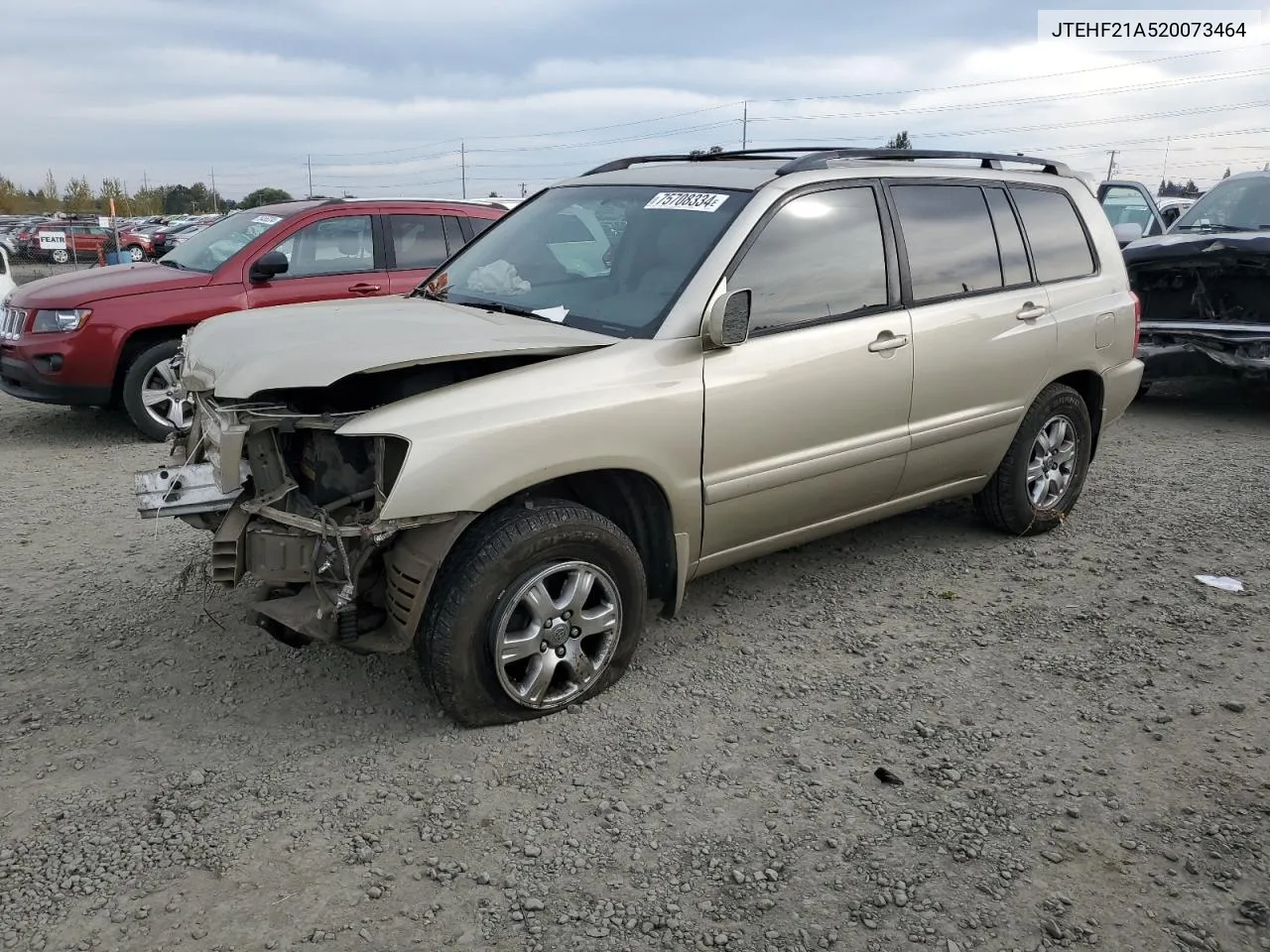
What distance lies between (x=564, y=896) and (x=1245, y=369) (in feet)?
23.9

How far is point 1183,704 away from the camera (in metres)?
3.62

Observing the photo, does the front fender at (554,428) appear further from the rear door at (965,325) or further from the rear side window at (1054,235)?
the rear side window at (1054,235)

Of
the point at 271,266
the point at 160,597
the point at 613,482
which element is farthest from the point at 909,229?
the point at 271,266

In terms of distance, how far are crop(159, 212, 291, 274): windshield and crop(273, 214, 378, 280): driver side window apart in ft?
0.84

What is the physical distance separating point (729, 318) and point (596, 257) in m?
A: 0.82

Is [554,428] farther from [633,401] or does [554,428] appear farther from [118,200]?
[118,200]

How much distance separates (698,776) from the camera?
316 cm

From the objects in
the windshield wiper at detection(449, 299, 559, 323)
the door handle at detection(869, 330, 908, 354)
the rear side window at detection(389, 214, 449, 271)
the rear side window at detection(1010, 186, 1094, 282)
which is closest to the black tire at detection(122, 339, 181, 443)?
the rear side window at detection(389, 214, 449, 271)

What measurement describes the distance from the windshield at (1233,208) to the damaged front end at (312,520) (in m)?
8.06

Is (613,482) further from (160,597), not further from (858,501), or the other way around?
(160,597)

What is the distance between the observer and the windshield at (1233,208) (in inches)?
336

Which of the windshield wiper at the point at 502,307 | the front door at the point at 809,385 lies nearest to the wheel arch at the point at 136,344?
the windshield wiper at the point at 502,307

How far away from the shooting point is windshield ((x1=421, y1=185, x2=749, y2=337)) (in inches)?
147

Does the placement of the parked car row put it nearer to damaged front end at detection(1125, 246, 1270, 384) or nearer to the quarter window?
the quarter window
